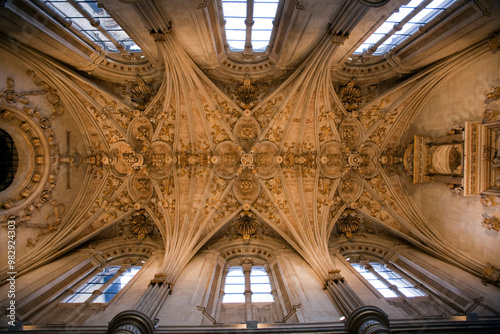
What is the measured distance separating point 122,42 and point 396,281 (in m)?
13.5

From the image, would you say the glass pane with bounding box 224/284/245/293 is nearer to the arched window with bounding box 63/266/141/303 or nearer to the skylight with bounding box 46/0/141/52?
the arched window with bounding box 63/266/141/303

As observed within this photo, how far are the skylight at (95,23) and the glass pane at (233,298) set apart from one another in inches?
377

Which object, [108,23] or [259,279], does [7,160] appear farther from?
[259,279]

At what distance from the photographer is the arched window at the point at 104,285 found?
27.1 feet

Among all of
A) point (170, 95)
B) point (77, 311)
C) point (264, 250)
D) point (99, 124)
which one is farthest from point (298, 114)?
point (77, 311)

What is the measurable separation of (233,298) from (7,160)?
380 inches

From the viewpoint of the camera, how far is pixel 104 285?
8.86 metres

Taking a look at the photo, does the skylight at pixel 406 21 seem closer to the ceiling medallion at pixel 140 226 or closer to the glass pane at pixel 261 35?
the glass pane at pixel 261 35

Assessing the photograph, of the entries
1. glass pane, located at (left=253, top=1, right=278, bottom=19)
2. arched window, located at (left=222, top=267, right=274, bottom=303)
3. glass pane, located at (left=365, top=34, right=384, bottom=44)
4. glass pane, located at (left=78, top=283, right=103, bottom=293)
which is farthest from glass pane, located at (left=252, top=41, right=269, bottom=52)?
glass pane, located at (left=78, top=283, right=103, bottom=293)

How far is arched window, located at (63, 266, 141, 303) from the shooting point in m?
8.25

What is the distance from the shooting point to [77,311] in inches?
298

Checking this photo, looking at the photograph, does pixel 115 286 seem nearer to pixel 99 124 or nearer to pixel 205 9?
pixel 99 124

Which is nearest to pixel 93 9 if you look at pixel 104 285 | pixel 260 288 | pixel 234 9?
pixel 234 9

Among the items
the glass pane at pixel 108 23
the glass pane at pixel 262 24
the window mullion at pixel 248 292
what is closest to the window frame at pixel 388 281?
the window mullion at pixel 248 292
